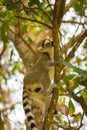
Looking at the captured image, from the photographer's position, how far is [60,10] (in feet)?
6.55

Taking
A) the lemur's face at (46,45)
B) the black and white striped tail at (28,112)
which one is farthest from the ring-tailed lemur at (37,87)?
the lemur's face at (46,45)

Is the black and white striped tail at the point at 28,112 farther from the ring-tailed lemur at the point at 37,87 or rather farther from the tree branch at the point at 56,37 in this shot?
the tree branch at the point at 56,37

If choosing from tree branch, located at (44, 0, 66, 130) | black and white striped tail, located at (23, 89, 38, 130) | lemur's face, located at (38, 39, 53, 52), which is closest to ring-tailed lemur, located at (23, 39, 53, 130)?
black and white striped tail, located at (23, 89, 38, 130)

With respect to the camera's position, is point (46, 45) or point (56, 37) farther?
point (46, 45)

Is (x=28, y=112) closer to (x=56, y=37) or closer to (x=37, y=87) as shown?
(x=37, y=87)

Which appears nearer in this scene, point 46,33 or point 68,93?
point 68,93

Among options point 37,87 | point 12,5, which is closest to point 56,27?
point 12,5

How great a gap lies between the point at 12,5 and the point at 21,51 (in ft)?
9.46

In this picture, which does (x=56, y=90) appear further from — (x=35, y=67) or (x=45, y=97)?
(x=35, y=67)

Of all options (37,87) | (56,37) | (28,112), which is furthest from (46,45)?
(56,37)

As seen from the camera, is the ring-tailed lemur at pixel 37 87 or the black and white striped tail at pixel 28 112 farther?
the ring-tailed lemur at pixel 37 87

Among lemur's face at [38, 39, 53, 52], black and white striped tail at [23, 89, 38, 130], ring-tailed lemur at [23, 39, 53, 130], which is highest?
lemur's face at [38, 39, 53, 52]

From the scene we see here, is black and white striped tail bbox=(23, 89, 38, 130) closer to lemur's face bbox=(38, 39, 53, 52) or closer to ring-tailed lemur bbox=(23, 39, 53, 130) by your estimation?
ring-tailed lemur bbox=(23, 39, 53, 130)

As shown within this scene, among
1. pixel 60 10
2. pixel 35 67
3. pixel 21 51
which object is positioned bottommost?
pixel 60 10
